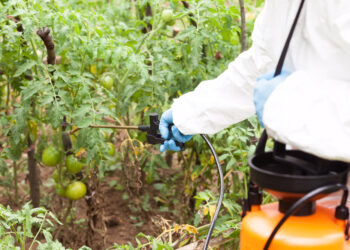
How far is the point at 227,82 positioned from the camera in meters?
1.66

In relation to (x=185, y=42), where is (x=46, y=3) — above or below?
above

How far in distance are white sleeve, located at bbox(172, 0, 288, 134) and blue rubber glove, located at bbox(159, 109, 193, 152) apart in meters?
0.08

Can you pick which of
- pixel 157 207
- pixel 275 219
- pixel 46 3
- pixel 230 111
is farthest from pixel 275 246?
pixel 157 207

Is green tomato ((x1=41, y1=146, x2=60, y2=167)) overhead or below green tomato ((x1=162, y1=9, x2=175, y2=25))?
below

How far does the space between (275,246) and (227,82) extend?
2.05 feet

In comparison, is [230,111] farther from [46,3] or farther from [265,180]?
[46,3]

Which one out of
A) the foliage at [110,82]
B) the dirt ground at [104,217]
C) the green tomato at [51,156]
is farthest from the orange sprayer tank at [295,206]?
the green tomato at [51,156]

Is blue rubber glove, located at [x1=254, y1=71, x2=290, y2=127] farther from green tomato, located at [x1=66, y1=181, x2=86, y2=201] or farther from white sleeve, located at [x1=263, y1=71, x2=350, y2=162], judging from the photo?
green tomato, located at [x1=66, y1=181, x2=86, y2=201]

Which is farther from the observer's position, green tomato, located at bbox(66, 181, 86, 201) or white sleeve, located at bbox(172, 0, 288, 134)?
green tomato, located at bbox(66, 181, 86, 201)

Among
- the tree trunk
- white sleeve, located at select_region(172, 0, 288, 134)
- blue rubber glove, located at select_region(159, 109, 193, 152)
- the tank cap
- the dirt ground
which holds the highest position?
white sleeve, located at select_region(172, 0, 288, 134)

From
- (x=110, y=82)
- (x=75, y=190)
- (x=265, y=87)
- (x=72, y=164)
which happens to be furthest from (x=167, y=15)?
(x=265, y=87)

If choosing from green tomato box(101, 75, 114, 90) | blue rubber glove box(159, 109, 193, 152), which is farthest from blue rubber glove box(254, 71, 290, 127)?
green tomato box(101, 75, 114, 90)

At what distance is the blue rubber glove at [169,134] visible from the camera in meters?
1.85

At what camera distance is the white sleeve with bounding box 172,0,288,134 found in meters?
1.54
